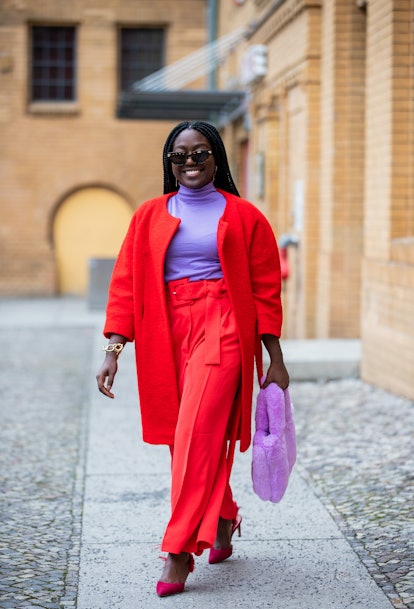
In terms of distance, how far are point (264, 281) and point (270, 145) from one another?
10915 millimetres

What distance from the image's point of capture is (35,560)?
5.12 meters

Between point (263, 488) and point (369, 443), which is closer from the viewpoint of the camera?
point (263, 488)

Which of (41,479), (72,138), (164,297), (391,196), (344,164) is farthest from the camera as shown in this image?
(72,138)

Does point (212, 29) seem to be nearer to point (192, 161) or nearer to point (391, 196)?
point (391, 196)

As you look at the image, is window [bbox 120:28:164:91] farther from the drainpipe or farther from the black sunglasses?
the black sunglasses

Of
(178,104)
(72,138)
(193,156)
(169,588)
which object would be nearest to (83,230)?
(72,138)

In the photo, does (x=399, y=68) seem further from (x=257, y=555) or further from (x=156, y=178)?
(x=156, y=178)

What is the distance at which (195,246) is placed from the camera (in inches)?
185

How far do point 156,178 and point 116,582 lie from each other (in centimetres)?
2096

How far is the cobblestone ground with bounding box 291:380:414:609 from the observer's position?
5.07 metres

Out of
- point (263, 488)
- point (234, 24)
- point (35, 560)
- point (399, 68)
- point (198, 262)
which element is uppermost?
point (234, 24)

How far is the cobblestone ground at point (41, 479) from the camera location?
480 centimetres

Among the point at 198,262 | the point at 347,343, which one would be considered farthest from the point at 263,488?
the point at 347,343

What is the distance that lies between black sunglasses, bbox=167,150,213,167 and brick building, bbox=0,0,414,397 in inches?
190
